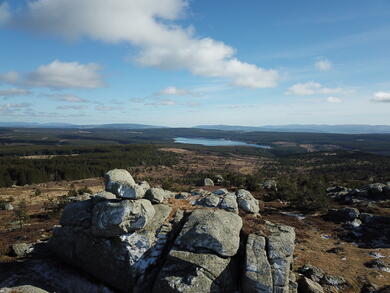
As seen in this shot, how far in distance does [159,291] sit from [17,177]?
104480 millimetres

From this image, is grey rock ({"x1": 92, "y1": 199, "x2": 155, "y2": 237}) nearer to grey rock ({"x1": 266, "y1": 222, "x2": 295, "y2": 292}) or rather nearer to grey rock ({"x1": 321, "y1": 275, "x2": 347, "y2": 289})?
grey rock ({"x1": 266, "y1": 222, "x2": 295, "y2": 292})

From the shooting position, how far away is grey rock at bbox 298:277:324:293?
14.5 metres

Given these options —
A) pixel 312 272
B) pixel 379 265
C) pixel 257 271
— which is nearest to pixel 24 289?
pixel 257 271

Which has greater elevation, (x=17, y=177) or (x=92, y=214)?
(x=92, y=214)

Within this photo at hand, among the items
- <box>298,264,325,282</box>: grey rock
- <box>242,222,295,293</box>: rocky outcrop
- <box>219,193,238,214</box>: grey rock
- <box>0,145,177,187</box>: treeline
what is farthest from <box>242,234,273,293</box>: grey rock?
<box>0,145,177,187</box>: treeline

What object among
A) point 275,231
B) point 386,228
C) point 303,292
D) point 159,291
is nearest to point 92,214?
point 159,291

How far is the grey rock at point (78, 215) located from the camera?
17.6m

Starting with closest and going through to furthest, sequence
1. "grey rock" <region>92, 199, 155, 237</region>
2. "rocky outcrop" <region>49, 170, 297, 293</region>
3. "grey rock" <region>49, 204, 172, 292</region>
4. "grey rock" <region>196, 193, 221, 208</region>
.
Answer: "rocky outcrop" <region>49, 170, 297, 293</region>
"grey rock" <region>49, 204, 172, 292</region>
"grey rock" <region>92, 199, 155, 237</region>
"grey rock" <region>196, 193, 221, 208</region>

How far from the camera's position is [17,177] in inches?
3674

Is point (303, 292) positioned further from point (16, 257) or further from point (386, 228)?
point (16, 257)

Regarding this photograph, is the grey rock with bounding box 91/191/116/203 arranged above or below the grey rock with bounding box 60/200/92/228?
above

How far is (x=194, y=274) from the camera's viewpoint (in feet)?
43.8

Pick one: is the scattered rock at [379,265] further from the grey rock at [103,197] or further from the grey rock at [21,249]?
the grey rock at [21,249]

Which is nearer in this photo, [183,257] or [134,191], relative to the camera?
[183,257]
